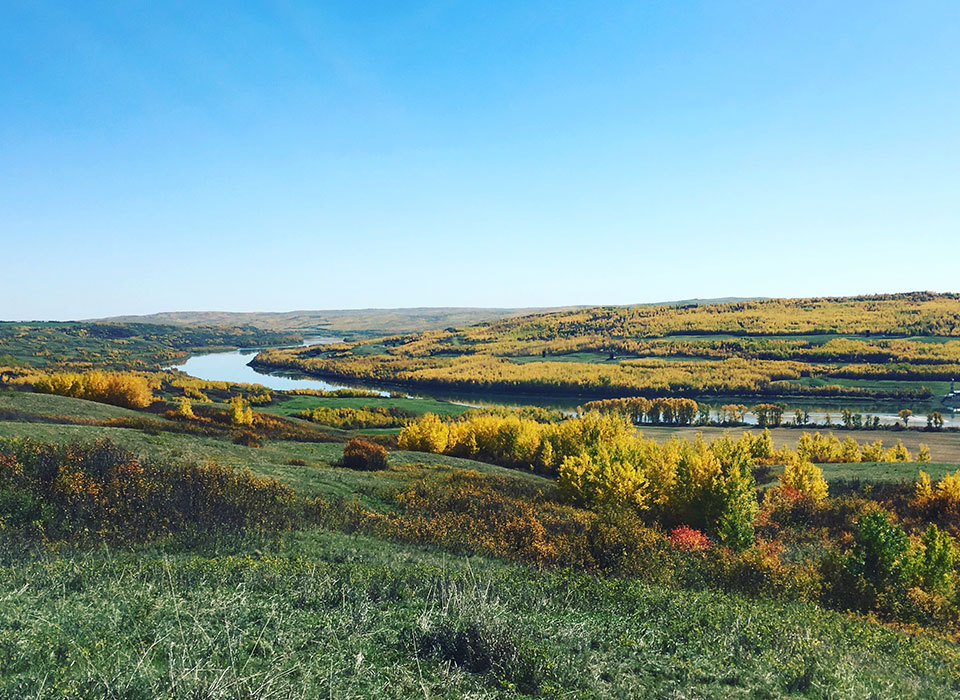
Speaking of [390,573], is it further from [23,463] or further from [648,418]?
[648,418]

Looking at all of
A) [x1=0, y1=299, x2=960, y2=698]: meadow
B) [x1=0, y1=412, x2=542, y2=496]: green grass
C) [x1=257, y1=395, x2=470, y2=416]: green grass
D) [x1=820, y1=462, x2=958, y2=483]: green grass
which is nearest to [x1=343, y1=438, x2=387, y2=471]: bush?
[x1=0, y1=299, x2=960, y2=698]: meadow

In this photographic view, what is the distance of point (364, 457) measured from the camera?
121ft

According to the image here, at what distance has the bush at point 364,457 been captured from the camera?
3669cm

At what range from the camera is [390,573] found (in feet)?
41.7

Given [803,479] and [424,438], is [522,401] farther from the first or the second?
[803,479]

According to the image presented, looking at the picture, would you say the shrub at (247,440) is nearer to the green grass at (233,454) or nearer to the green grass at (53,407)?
the green grass at (233,454)

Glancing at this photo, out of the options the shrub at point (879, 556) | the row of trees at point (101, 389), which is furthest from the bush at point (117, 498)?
the row of trees at point (101, 389)

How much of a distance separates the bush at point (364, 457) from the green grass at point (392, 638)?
22.9 metres

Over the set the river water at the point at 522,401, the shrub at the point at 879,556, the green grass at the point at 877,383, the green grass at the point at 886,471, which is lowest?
the river water at the point at 522,401

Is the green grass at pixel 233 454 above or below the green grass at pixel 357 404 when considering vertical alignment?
above

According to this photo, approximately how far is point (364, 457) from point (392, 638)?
28.4 meters

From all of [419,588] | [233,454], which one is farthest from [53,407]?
[419,588]

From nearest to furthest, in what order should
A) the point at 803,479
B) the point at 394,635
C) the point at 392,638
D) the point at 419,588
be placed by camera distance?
the point at 392,638 → the point at 394,635 → the point at 419,588 → the point at 803,479

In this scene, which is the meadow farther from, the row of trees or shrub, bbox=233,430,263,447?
the row of trees
